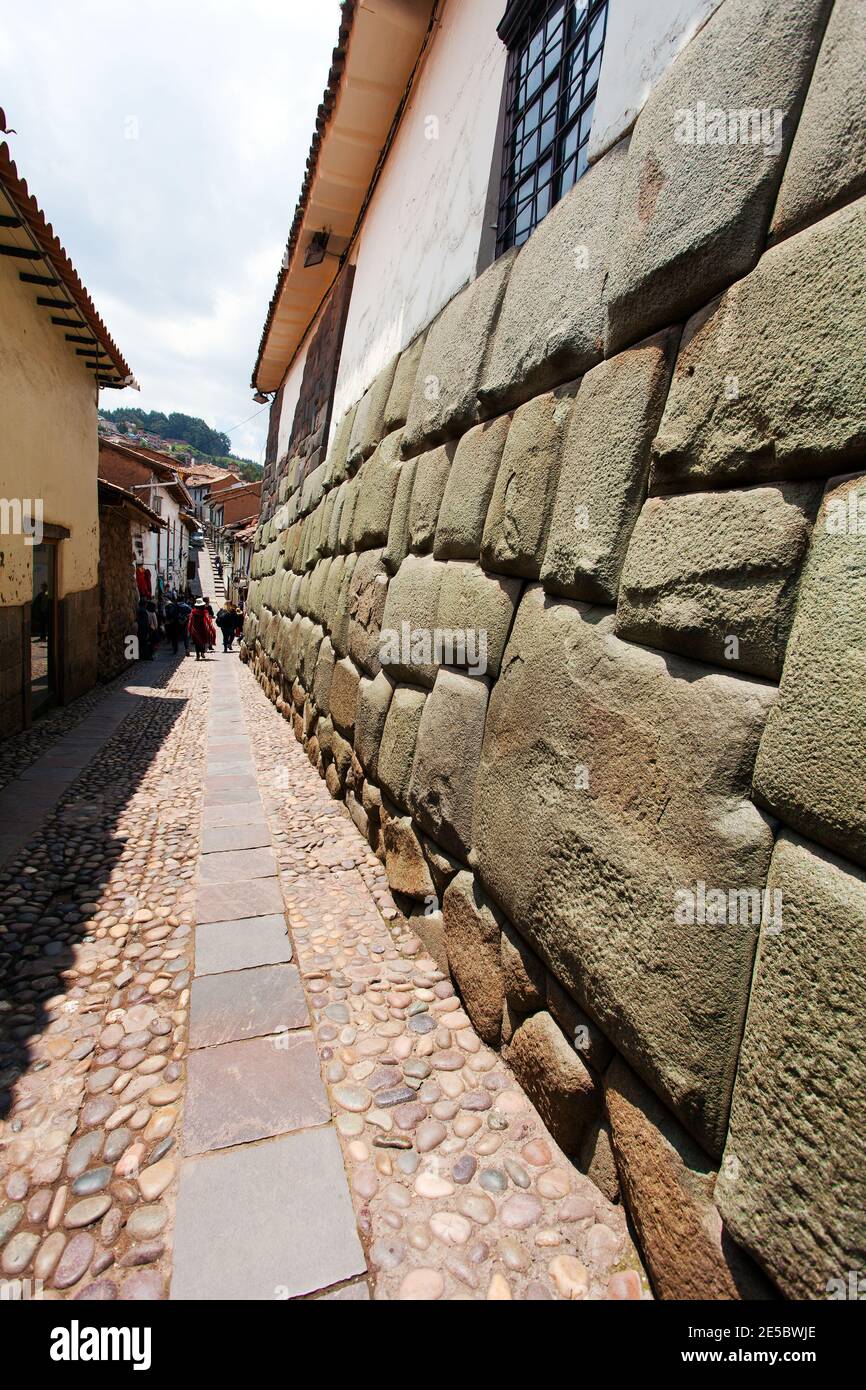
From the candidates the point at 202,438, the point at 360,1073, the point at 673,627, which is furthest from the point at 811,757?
the point at 202,438

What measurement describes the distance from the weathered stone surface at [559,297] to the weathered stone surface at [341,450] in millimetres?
2846

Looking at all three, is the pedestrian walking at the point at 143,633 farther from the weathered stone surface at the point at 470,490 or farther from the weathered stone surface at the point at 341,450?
the weathered stone surface at the point at 470,490

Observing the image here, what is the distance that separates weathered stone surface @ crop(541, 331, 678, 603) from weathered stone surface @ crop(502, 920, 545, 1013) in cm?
110

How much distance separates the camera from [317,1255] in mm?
1434

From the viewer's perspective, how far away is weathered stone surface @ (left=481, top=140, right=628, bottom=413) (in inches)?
72.6

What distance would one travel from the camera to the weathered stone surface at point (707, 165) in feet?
4.13

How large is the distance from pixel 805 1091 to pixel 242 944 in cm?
220

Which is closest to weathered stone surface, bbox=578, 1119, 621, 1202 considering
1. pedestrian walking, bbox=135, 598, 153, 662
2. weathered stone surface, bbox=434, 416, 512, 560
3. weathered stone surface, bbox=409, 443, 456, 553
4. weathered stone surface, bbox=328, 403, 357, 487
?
weathered stone surface, bbox=434, 416, 512, 560

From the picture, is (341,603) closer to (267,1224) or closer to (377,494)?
(377,494)

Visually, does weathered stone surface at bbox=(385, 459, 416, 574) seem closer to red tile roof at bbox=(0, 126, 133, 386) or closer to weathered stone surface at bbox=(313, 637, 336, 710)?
weathered stone surface at bbox=(313, 637, 336, 710)

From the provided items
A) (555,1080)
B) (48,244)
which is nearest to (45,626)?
(48,244)

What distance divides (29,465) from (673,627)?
6.68 metres

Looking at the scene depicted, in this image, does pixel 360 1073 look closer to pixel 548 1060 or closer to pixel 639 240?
pixel 548 1060

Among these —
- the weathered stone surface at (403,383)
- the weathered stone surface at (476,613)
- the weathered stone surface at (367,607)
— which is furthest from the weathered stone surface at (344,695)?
the weathered stone surface at (403,383)
